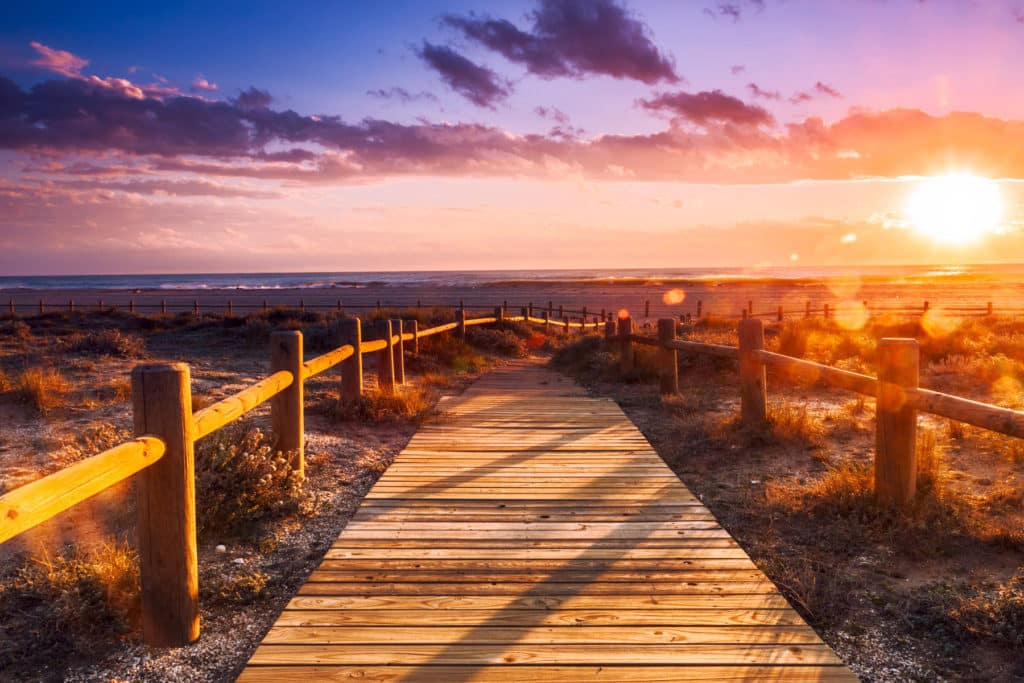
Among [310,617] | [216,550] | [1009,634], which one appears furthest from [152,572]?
[1009,634]

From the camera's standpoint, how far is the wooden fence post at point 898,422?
15.2 feet

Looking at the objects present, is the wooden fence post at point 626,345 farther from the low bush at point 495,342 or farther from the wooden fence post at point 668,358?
the low bush at point 495,342

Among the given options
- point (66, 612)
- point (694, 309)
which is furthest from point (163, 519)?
point (694, 309)

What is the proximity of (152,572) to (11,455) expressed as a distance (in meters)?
4.52

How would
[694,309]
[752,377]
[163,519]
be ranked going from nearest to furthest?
[163,519] → [752,377] → [694,309]

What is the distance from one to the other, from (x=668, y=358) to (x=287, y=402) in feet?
19.6

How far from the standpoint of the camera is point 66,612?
3279 mm

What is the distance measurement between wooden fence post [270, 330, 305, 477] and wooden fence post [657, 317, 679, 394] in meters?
5.73

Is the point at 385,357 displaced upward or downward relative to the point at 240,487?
upward

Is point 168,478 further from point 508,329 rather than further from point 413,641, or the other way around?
point 508,329

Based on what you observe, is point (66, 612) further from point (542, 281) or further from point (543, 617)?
point (542, 281)

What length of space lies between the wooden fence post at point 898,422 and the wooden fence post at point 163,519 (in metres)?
4.30

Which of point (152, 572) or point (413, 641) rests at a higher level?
point (152, 572)

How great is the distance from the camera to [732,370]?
1157 cm
